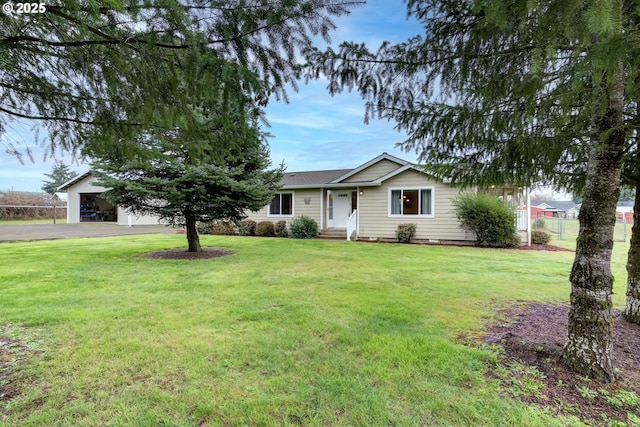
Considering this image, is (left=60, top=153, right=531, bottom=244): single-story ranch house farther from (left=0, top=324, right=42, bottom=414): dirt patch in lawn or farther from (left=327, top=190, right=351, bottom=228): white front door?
(left=0, top=324, right=42, bottom=414): dirt patch in lawn

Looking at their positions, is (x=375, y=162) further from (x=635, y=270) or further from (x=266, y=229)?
(x=635, y=270)

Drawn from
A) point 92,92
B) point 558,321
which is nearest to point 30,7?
point 92,92

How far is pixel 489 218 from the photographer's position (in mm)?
12164

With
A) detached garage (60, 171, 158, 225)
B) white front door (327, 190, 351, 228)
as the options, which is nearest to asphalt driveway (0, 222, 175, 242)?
detached garage (60, 171, 158, 225)

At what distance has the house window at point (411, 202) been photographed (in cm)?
1380

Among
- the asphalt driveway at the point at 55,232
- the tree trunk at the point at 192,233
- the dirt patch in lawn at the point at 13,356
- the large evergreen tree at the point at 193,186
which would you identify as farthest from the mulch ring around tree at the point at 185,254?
the asphalt driveway at the point at 55,232

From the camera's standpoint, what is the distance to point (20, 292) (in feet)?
17.6

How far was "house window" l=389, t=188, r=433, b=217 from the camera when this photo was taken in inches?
543

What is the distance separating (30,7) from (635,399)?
5.07 metres

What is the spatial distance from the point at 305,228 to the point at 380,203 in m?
3.70

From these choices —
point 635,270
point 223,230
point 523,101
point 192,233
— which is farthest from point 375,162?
point 523,101

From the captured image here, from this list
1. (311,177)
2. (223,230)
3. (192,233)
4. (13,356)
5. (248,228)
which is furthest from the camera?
(311,177)

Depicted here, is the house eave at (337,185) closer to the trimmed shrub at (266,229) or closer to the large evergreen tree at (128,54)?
the trimmed shrub at (266,229)

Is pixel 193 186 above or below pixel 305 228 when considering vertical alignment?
above
